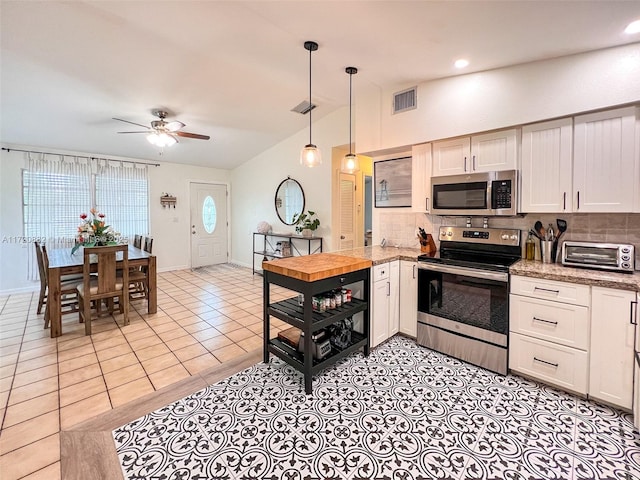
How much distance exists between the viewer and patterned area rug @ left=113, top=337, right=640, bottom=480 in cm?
152

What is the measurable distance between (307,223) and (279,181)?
139 centimetres

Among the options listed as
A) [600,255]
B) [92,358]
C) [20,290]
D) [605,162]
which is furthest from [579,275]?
[20,290]

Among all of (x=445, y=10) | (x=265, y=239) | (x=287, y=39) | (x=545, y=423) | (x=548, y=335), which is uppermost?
(x=287, y=39)

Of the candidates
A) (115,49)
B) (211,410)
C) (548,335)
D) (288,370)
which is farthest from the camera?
(115,49)

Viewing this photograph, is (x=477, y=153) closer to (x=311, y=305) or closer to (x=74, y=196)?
(x=311, y=305)

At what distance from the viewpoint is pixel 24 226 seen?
15.7ft

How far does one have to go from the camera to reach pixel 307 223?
523 centimetres

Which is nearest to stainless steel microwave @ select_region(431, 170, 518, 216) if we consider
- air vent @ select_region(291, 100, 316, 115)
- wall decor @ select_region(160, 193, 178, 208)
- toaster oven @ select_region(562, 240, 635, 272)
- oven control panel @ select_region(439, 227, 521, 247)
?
oven control panel @ select_region(439, 227, 521, 247)

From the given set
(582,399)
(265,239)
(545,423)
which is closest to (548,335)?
(582,399)

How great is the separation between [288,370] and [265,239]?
4110 mm

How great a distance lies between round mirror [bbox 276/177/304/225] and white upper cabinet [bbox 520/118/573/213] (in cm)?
374

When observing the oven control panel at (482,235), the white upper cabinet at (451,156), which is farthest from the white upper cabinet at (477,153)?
the oven control panel at (482,235)

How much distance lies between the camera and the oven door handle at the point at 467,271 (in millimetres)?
2293

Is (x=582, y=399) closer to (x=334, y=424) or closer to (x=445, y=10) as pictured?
(x=334, y=424)
